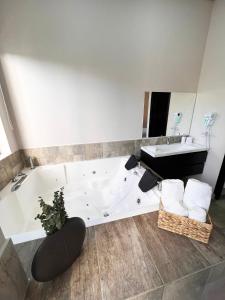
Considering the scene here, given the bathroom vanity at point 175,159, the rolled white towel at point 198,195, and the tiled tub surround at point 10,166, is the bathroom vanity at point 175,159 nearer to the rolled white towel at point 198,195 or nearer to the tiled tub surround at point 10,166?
the rolled white towel at point 198,195

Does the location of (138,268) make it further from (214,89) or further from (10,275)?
(214,89)

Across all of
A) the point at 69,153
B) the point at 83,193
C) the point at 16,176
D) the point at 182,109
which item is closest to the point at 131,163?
the point at 83,193

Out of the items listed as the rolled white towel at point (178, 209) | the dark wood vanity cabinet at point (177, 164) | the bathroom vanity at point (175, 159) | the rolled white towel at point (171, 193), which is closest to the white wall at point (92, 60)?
the bathroom vanity at point (175, 159)

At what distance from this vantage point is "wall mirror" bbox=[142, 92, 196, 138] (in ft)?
7.89

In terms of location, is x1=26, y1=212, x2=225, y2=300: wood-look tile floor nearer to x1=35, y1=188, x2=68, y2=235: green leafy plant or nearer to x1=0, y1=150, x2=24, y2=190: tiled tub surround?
x1=35, y1=188, x2=68, y2=235: green leafy plant

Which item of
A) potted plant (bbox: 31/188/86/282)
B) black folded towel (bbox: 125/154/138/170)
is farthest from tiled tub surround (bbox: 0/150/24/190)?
black folded towel (bbox: 125/154/138/170)

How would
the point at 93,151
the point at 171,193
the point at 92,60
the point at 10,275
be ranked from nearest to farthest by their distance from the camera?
1. the point at 10,275
2. the point at 171,193
3. the point at 92,60
4. the point at 93,151

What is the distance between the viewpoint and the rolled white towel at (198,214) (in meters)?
1.10

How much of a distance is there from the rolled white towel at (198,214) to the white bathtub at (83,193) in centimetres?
38

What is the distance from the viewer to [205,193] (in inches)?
45.1

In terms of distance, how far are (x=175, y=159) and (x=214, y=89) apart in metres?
1.26

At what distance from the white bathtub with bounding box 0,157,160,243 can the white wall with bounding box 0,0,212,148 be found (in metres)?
0.49

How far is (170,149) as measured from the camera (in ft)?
7.92

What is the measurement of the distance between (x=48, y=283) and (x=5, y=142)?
1.68 m
